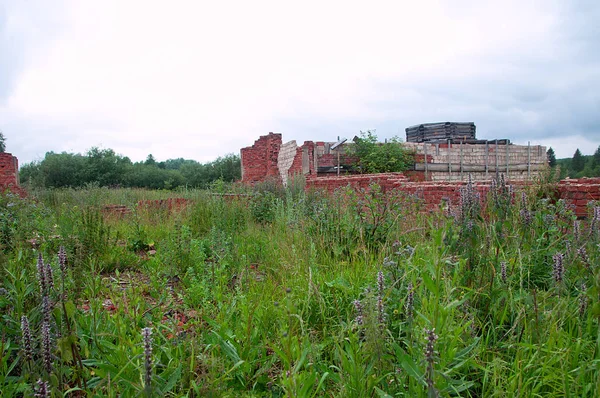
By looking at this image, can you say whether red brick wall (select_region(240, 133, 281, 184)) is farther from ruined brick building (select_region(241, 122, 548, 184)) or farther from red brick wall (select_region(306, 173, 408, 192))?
red brick wall (select_region(306, 173, 408, 192))

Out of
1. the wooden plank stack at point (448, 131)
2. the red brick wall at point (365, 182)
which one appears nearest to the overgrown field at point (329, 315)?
the red brick wall at point (365, 182)

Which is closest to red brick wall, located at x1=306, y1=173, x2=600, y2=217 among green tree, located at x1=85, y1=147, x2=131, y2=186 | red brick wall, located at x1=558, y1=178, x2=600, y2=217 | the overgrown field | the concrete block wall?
red brick wall, located at x1=558, y1=178, x2=600, y2=217

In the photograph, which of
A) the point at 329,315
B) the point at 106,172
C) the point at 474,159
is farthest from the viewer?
the point at 106,172

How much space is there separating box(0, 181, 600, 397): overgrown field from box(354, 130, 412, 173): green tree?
425 inches

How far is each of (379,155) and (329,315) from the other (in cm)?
1295

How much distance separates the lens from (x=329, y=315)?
269 centimetres

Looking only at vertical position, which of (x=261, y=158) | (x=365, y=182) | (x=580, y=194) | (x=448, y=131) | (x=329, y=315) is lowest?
(x=329, y=315)

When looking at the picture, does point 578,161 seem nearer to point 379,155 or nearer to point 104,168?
point 379,155

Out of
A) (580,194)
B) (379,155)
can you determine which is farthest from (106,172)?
(580,194)

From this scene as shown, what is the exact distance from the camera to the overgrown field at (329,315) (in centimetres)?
157

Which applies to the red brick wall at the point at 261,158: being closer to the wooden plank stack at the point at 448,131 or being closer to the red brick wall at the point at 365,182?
the wooden plank stack at the point at 448,131

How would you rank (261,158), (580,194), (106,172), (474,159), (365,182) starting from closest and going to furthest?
1. (580,194)
2. (365,182)
3. (474,159)
4. (261,158)
5. (106,172)

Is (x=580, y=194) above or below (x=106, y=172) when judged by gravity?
below

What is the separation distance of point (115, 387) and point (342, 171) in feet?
47.7
